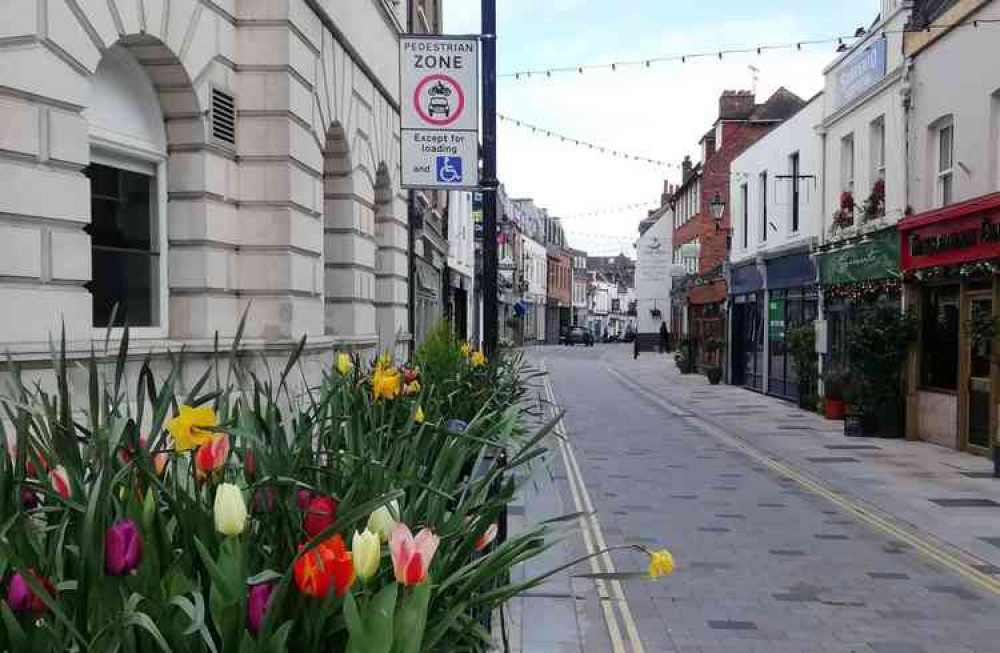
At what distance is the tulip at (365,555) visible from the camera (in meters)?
1.85

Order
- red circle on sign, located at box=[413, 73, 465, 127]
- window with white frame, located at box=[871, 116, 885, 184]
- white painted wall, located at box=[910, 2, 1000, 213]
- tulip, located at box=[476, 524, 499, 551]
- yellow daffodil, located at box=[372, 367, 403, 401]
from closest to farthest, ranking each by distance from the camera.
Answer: tulip, located at box=[476, 524, 499, 551], yellow daffodil, located at box=[372, 367, 403, 401], red circle on sign, located at box=[413, 73, 465, 127], white painted wall, located at box=[910, 2, 1000, 213], window with white frame, located at box=[871, 116, 885, 184]

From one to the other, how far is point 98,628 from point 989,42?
44.2 feet

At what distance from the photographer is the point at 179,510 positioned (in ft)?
7.00

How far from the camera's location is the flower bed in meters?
1.85

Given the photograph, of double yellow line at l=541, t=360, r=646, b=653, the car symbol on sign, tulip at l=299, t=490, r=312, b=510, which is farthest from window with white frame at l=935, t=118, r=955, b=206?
tulip at l=299, t=490, r=312, b=510

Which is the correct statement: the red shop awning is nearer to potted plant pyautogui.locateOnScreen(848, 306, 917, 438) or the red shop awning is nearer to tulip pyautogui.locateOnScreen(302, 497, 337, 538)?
potted plant pyautogui.locateOnScreen(848, 306, 917, 438)

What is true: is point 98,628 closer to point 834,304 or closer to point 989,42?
point 989,42

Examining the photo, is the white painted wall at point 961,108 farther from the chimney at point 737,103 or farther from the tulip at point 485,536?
the chimney at point 737,103

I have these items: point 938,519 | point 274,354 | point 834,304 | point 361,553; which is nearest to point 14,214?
point 274,354

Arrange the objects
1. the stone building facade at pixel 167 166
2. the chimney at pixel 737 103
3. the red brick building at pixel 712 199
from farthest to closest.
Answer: the chimney at pixel 737 103, the red brick building at pixel 712 199, the stone building facade at pixel 167 166

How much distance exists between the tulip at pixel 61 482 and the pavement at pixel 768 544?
140cm

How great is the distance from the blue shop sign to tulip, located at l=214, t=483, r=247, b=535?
1618cm

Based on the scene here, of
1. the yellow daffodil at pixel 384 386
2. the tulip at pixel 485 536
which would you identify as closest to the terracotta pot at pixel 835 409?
the yellow daffodil at pixel 384 386

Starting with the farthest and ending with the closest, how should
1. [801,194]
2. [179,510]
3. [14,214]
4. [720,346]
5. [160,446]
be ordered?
[720,346] → [801,194] → [14,214] → [160,446] → [179,510]
